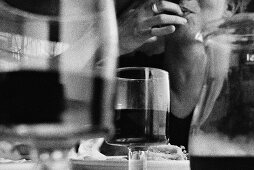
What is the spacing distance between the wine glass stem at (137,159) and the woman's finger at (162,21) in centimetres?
88

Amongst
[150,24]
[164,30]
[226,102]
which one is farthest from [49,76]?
[150,24]

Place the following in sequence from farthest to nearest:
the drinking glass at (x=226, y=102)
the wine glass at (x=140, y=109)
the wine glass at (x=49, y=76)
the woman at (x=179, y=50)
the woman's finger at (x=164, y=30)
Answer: the woman at (x=179, y=50)
the woman's finger at (x=164, y=30)
the wine glass at (x=140, y=109)
the drinking glass at (x=226, y=102)
the wine glass at (x=49, y=76)

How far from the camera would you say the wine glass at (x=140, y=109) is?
0.67m

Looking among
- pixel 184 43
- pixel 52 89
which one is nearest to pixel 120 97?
pixel 52 89

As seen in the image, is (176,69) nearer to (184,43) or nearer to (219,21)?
(184,43)

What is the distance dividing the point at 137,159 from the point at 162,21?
3.06 ft

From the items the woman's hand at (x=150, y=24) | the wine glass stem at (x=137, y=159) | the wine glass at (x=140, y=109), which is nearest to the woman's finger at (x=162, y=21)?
the woman's hand at (x=150, y=24)

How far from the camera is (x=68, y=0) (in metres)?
0.21

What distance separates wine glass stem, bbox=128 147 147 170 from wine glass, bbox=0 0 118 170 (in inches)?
13.8

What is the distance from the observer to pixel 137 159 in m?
0.61

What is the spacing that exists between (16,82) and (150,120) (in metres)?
0.49

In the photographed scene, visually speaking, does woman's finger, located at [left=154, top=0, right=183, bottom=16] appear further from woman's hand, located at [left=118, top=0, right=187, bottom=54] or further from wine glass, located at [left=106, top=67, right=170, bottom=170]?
wine glass, located at [left=106, top=67, right=170, bottom=170]

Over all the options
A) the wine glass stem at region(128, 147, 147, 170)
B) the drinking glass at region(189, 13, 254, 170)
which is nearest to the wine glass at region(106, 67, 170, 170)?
the wine glass stem at region(128, 147, 147, 170)

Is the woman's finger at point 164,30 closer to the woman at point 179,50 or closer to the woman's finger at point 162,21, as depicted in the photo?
the woman's finger at point 162,21
